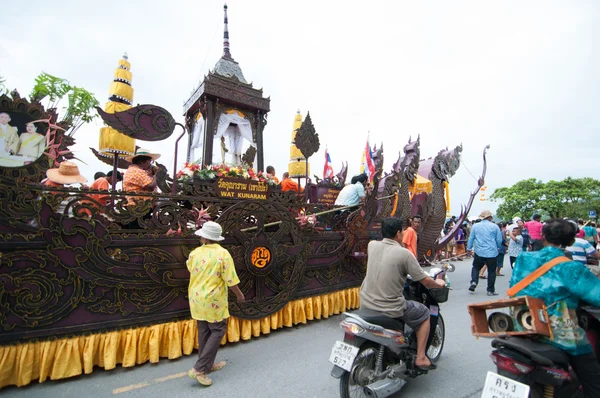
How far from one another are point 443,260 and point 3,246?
1288cm

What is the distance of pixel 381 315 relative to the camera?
2.71 meters

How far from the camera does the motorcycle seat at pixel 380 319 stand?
2678mm

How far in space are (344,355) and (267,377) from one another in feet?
3.71

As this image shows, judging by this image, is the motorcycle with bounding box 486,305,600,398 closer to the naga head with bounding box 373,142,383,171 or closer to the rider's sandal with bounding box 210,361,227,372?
the rider's sandal with bounding box 210,361,227,372

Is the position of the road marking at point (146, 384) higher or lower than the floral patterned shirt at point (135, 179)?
lower

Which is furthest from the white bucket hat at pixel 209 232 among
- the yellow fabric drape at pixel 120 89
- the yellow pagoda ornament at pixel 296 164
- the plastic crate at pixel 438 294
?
the yellow pagoda ornament at pixel 296 164

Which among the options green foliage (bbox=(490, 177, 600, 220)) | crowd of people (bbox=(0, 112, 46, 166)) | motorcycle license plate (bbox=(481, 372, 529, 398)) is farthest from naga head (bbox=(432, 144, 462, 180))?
green foliage (bbox=(490, 177, 600, 220))

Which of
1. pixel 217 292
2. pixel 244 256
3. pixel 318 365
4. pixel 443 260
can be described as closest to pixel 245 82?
pixel 244 256

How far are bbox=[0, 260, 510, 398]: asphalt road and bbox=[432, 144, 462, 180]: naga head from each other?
23.8 feet

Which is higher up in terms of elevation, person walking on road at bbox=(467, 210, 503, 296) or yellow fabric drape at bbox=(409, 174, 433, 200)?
yellow fabric drape at bbox=(409, 174, 433, 200)

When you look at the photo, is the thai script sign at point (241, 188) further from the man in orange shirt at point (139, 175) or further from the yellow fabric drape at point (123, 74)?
the yellow fabric drape at point (123, 74)

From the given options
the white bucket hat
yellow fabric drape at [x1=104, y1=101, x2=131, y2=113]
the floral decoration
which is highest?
yellow fabric drape at [x1=104, y1=101, x2=131, y2=113]

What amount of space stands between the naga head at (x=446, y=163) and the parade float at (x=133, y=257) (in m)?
5.61

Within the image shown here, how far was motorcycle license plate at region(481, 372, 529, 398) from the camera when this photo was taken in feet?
6.12
